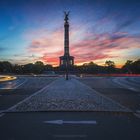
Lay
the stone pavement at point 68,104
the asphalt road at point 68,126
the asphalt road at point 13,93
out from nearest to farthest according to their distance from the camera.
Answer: the asphalt road at point 68,126 < the stone pavement at point 68,104 < the asphalt road at point 13,93

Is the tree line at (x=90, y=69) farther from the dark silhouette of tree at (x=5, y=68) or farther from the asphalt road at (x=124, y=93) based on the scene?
the asphalt road at (x=124, y=93)

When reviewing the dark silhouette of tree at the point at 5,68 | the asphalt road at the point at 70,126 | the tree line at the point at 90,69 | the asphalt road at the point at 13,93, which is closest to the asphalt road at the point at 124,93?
the asphalt road at the point at 70,126

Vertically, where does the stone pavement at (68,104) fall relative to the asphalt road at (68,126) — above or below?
above

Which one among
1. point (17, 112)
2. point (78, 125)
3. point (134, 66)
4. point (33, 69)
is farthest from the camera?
point (33, 69)

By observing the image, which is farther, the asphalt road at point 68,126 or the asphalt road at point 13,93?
the asphalt road at point 13,93

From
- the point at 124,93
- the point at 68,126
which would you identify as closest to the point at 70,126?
the point at 68,126

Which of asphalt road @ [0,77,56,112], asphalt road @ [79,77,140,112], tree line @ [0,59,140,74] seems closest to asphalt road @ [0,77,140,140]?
asphalt road @ [79,77,140,112]

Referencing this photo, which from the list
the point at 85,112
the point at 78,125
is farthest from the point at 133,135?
the point at 85,112

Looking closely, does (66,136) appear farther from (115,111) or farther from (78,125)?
(115,111)

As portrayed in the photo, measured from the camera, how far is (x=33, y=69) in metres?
122

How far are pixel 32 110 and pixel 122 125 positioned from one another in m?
4.34

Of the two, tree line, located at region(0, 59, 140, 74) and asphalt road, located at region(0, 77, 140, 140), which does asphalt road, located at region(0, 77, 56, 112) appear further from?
tree line, located at region(0, 59, 140, 74)

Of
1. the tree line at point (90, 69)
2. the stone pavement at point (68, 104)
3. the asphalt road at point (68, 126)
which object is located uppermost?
the tree line at point (90, 69)

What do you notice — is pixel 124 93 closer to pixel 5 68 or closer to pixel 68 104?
pixel 68 104
